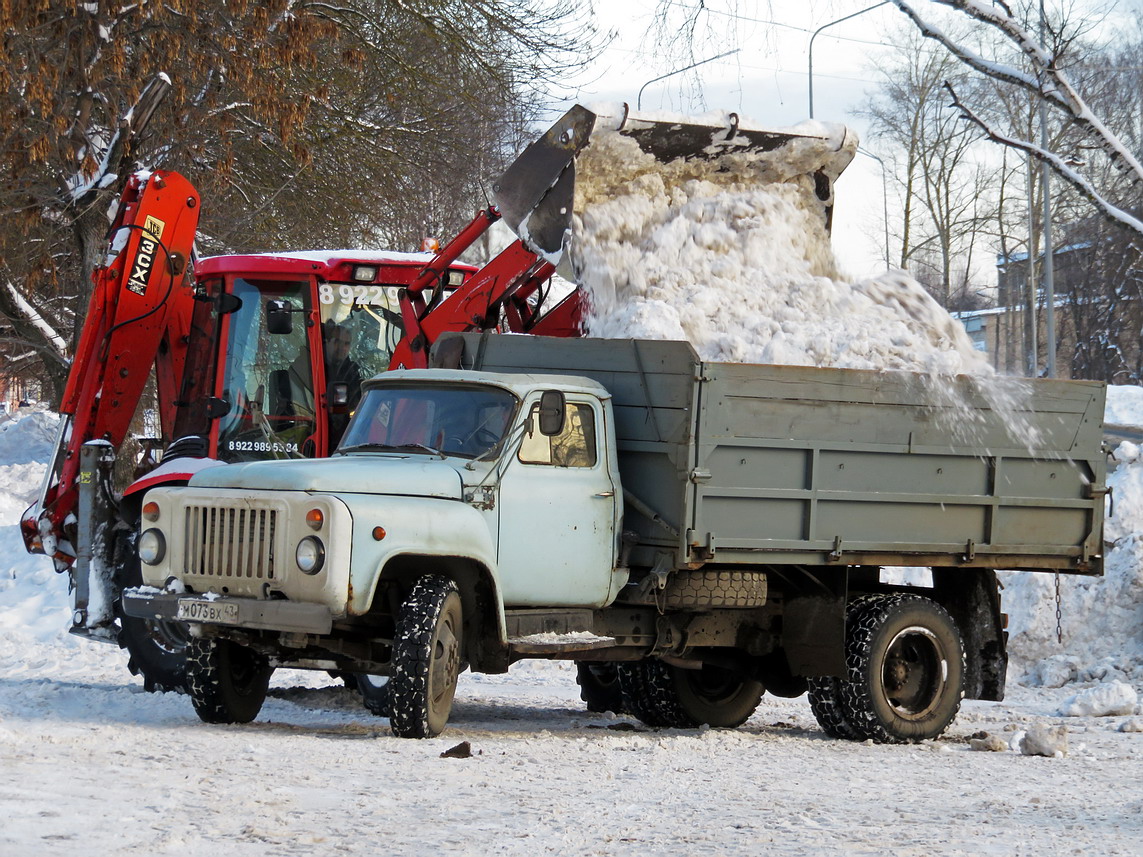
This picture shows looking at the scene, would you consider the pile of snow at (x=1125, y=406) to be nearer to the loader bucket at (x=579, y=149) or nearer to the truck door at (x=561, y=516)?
the loader bucket at (x=579, y=149)

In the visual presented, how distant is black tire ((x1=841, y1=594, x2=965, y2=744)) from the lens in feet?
31.7

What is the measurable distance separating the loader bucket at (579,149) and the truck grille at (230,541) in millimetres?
2987

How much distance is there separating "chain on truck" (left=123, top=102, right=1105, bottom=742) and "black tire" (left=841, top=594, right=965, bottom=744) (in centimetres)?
2

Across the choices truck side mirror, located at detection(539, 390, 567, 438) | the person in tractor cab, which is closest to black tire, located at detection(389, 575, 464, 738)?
truck side mirror, located at detection(539, 390, 567, 438)

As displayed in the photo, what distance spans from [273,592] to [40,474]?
1626 centimetres

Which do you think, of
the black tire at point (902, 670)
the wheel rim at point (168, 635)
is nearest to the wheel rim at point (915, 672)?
the black tire at point (902, 670)

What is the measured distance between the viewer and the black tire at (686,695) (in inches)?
411

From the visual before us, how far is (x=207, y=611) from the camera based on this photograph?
26.5 feet

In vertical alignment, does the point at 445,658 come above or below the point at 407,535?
below

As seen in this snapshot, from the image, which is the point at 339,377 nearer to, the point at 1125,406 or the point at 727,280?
the point at 727,280

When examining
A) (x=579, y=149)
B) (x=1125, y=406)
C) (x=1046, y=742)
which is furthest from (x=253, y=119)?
(x=1125, y=406)

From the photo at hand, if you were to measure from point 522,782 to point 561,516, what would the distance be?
205cm

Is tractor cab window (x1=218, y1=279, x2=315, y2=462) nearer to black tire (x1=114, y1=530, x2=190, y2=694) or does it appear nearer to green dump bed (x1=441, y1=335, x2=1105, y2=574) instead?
black tire (x1=114, y1=530, x2=190, y2=694)

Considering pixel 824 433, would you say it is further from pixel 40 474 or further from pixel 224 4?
pixel 40 474
